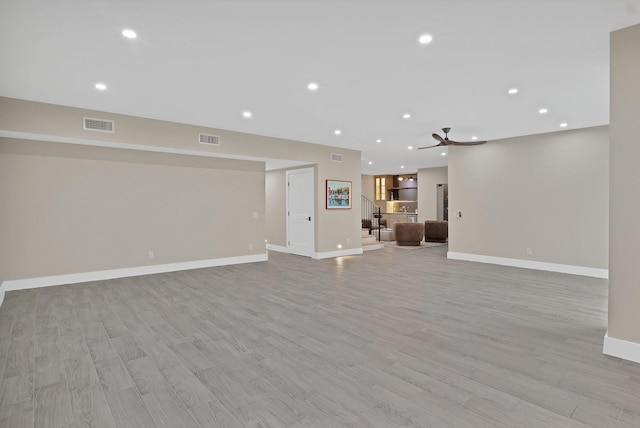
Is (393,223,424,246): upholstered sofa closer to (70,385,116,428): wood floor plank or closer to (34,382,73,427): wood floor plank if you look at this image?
(70,385,116,428): wood floor plank

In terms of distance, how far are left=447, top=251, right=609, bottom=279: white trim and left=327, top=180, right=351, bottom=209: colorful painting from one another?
9.92 ft

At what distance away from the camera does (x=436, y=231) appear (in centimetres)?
1168

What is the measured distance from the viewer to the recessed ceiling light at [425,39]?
3.05 metres

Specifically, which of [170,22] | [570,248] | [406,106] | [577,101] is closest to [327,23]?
[170,22]

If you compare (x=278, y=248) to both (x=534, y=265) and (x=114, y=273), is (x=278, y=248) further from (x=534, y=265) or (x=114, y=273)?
(x=534, y=265)

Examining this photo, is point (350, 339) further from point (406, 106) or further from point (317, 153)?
point (317, 153)

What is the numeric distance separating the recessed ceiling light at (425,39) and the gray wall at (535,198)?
5380mm

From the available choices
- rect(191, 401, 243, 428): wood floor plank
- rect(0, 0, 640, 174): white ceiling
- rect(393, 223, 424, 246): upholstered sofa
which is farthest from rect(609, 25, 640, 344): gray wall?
rect(393, 223, 424, 246): upholstered sofa

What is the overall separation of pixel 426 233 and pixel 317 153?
5.65 metres

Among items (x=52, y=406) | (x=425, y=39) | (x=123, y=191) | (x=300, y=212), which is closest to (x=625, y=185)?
(x=425, y=39)

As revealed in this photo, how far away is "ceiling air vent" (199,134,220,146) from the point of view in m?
6.51

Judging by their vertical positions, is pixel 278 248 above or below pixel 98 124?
below

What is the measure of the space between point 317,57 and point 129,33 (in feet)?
5.82

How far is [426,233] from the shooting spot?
11.9m
